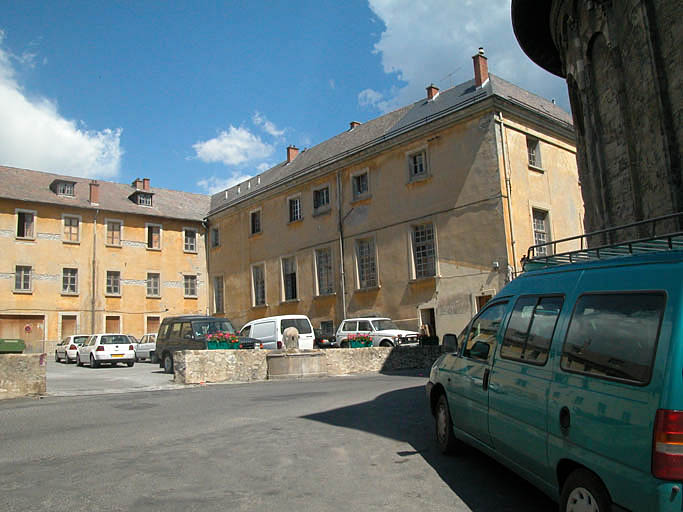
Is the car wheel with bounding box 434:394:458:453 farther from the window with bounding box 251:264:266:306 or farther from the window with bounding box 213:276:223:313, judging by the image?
the window with bounding box 213:276:223:313

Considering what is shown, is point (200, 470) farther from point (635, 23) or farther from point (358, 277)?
point (358, 277)

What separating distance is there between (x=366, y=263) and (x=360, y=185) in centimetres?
413

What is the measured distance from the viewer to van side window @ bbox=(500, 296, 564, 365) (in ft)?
13.8

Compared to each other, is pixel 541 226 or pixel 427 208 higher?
pixel 427 208

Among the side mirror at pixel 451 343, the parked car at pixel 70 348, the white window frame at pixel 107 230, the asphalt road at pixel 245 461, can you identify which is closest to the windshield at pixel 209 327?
the asphalt road at pixel 245 461

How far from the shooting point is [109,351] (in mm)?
25328

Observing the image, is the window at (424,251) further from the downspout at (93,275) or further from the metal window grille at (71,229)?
the metal window grille at (71,229)

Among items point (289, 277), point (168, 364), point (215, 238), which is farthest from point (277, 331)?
point (215, 238)

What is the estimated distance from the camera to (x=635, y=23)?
10.5 m

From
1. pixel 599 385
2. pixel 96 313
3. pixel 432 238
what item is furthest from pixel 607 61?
pixel 96 313

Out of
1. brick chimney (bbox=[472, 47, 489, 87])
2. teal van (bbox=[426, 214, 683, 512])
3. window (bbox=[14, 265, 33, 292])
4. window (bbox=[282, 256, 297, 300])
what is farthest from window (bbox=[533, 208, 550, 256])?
window (bbox=[14, 265, 33, 292])

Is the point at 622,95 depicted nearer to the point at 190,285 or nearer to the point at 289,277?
the point at 289,277

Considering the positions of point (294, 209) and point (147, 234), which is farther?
point (147, 234)

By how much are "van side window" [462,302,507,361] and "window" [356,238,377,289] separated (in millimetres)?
21999
